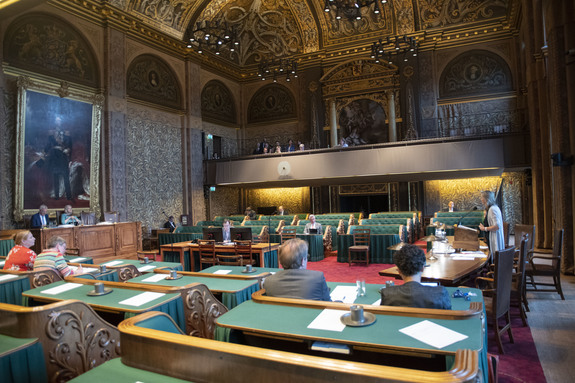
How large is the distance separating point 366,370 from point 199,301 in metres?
2.07

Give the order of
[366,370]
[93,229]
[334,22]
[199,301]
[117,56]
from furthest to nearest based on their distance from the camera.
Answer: [334,22] < [117,56] < [93,229] < [199,301] < [366,370]

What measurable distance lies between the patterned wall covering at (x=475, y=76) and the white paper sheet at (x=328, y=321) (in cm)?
1583

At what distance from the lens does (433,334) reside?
190 cm

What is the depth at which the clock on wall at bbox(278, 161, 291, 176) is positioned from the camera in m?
15.3

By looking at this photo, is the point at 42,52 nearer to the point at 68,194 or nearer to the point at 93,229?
the point at 68,194

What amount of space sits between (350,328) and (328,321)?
6.2 inches

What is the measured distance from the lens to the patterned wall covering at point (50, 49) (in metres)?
10.3

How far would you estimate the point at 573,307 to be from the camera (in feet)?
16.0

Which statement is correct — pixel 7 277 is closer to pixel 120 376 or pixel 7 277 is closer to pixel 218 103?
pixel 120 376

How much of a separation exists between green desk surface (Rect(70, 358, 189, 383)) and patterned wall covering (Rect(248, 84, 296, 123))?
17.5 m

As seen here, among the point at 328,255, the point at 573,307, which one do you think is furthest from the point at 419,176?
the point at 573,307

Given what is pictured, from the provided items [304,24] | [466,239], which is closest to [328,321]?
[466,239]

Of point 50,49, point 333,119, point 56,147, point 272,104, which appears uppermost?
point 272,104

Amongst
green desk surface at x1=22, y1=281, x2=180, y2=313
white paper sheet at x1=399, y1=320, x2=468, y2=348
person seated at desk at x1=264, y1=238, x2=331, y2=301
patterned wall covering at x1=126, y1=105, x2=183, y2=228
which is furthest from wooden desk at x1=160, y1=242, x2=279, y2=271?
patterned wall covering at x1=126, y1=105, x2=183, y2=228
